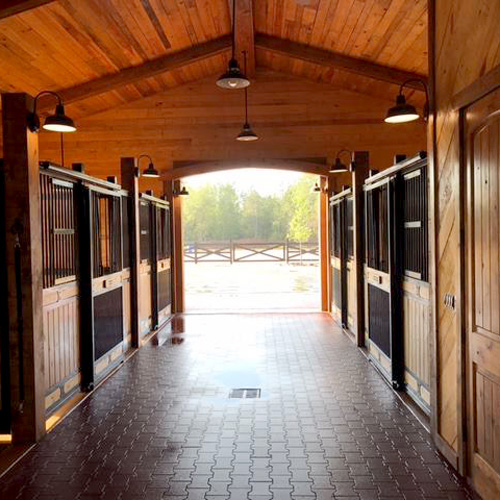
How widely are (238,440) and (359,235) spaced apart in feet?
11.8

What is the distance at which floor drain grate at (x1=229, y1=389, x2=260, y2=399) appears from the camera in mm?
4609

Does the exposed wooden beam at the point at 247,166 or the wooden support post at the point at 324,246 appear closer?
the exposed wooden beam at the point at 247,166

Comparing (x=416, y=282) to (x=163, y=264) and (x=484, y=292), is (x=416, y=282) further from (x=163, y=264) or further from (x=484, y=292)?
(x=163, y=264)

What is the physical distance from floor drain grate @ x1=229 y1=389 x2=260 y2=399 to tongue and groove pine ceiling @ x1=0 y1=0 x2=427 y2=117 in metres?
4.22

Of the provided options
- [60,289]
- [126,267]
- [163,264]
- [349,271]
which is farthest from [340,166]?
[60,289]

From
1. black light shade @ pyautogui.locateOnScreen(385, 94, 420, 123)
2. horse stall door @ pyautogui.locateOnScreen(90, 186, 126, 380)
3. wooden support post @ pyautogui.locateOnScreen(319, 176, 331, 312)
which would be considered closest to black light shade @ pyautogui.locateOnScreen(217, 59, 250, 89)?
black light shade @ pyautogui.locateOnScreen(385, 94, 420, 123)

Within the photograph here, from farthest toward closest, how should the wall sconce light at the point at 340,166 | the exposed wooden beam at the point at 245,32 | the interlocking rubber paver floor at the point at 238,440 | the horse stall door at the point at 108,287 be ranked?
the exposed wooden beam at the point at 245,32 → the wall sconce light at the point at 340,166 → the horse stall door at the point at 108,287 → the interlocking rubber paver floor at the point at 238,440

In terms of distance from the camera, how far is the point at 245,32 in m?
8.06

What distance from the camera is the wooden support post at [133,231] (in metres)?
6.64

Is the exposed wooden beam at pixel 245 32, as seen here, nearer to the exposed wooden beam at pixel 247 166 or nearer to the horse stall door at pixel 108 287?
the exposed wooden beam at pixel 247 166

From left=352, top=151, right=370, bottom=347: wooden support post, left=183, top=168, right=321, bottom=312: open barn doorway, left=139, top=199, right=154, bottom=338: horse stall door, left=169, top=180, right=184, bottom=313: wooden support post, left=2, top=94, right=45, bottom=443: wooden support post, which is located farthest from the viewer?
left=183, top=168, right=321, bottom=312: open barn doorway

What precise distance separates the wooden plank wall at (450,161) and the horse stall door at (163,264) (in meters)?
5.39

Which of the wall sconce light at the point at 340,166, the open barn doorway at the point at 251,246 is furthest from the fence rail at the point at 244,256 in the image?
the wall sconce light at the point at 340,166

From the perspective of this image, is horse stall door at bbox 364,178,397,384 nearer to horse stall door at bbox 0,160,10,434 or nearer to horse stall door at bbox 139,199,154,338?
horse stall door at bbox 139,199,154,338
